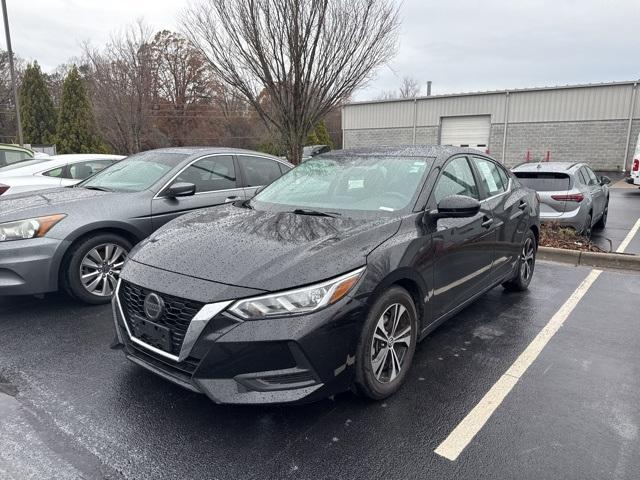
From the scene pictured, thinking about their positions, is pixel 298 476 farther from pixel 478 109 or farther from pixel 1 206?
pixel 478 109

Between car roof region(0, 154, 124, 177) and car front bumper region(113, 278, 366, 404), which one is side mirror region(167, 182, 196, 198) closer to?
car front bumper region(113, 278, 366, 404)

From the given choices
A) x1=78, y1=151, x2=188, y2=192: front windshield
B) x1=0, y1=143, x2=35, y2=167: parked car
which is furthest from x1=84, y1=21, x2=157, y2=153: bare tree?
x1=78, y1=151, x2=188, y2=192: front windshield

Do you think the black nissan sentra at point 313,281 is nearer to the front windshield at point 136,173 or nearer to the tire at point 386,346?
the tire at point 386,346

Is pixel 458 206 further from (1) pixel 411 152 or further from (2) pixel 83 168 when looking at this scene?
(2) pixel 83 168

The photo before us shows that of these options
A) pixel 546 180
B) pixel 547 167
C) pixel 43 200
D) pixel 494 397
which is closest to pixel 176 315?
pixel 494 397

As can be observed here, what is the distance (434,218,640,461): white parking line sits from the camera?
255 cm

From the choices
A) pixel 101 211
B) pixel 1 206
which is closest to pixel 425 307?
pixel 101 211

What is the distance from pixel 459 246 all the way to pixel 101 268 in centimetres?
340

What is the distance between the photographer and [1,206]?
14.6 ft

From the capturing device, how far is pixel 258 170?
5918mm

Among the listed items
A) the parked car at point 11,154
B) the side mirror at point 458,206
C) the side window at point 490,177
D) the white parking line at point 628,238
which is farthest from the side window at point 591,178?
the parked car at point 11,154

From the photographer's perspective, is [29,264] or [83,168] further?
[83,168]

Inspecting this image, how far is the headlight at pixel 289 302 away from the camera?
7.86 feet

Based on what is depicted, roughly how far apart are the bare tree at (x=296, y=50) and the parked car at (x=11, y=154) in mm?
4803
